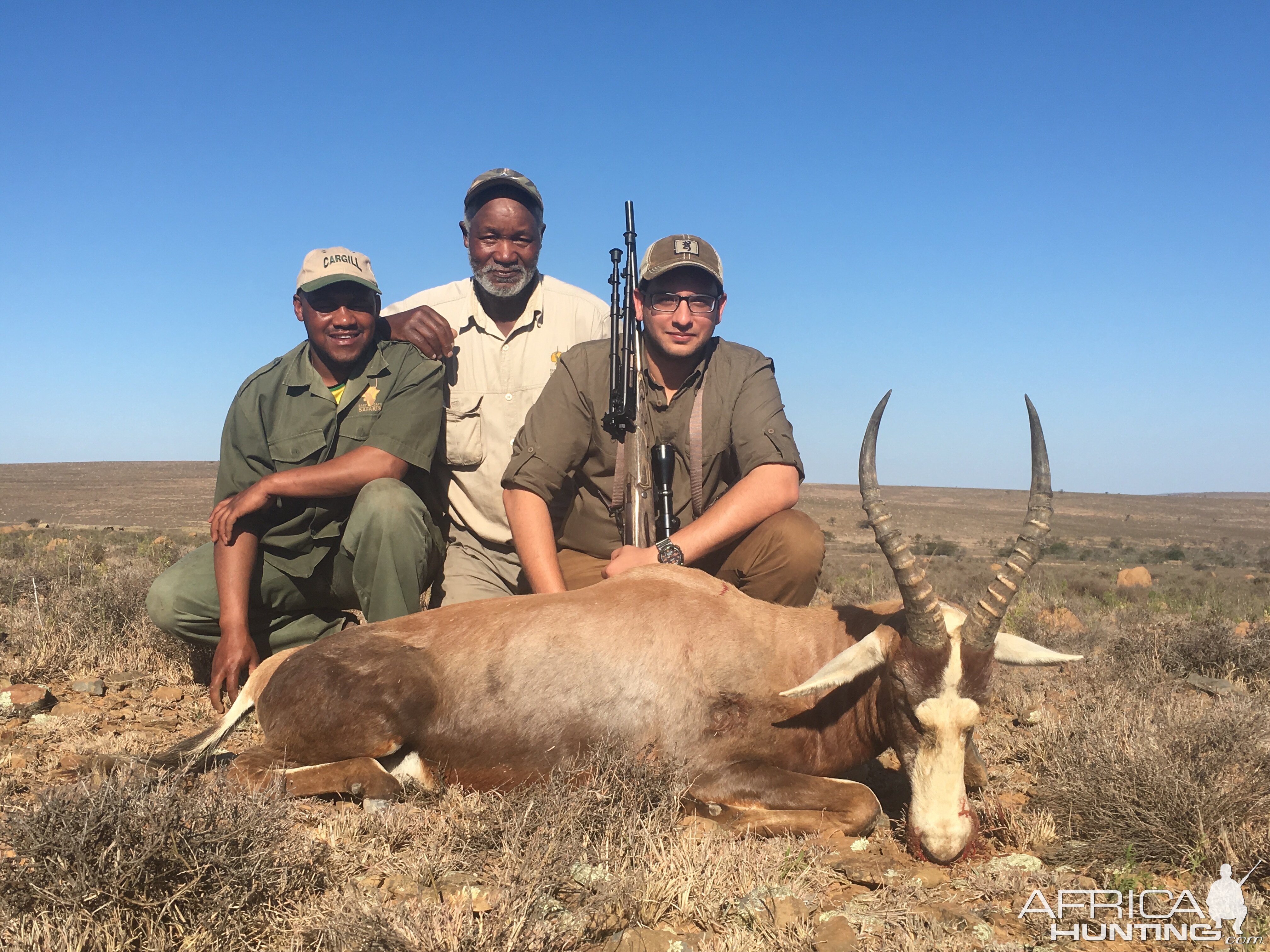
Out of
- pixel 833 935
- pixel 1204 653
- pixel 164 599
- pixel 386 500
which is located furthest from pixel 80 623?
pixel 1204 653

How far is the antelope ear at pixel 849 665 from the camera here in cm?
393

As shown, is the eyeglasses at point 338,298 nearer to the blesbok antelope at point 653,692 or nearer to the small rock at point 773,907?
the blesbok antelope at point 653,692

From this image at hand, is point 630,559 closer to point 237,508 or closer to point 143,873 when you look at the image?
point 237,508

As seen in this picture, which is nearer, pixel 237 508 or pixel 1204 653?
pixel 237 508

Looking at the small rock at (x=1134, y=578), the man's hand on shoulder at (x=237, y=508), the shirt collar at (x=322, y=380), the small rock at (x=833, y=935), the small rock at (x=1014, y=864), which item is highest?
the shirt collar at (x=322, y=380)

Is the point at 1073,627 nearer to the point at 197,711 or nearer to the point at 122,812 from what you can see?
the point at 197,711

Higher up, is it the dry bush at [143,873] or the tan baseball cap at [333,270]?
the tan baseball cap at [333,270]

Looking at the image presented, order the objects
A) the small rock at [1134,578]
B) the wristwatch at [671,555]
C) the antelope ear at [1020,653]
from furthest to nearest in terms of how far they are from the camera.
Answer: the small rock at [1134,578], the wristwatch at [671,555], the antelope ear at [1020,653]

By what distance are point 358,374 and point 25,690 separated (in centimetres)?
281

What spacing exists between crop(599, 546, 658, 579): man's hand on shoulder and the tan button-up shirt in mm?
1396

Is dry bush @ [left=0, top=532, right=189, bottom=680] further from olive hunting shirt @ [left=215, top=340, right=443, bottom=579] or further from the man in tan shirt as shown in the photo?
the man in tan shirt

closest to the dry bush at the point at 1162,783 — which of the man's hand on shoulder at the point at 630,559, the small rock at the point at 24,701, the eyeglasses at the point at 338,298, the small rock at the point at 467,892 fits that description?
the man's hand on shoulder at the point at 630,559

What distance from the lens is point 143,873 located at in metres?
2.73

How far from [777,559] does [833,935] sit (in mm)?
2700
